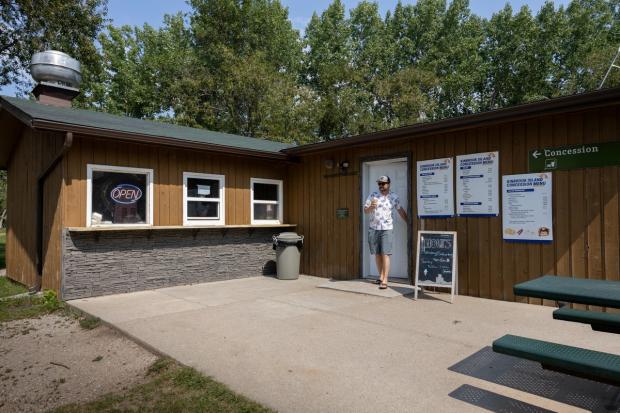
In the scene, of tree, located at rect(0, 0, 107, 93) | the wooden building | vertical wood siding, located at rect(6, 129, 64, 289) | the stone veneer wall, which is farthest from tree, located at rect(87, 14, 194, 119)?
the stone veneer wall

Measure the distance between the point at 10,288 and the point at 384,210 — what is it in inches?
283

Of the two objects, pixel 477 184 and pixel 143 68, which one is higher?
pixel 143 68

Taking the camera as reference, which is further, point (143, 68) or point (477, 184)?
point (143, 68)

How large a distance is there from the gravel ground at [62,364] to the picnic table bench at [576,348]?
9.37 ft

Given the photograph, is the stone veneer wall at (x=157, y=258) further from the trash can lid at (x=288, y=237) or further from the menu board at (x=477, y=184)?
the menu board at (x=477, y=184)

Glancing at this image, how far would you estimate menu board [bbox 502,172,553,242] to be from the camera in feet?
17.8

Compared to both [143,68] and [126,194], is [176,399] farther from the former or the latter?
[143,68]

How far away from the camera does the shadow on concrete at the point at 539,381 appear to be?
105 inches

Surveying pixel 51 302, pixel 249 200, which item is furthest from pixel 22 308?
pixel 249 200

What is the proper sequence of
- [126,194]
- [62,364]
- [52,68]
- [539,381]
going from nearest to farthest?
[539,381]
[62,364]
[126,194]
[52,68]

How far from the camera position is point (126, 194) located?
6.93m

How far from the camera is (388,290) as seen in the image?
6445mm

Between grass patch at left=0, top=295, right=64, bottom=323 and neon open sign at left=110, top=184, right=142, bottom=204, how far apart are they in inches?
70.6

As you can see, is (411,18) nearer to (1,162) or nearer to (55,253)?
(1,162)
